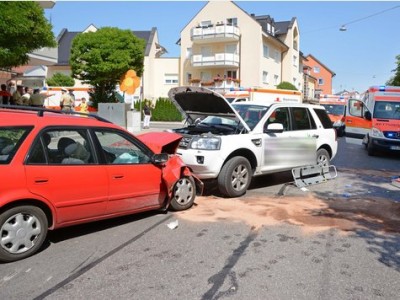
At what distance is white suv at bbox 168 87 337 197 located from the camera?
291 inches

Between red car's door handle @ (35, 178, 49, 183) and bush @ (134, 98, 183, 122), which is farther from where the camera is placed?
bush @ (134, 98, 183, 122)

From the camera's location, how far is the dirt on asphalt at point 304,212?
238 inches

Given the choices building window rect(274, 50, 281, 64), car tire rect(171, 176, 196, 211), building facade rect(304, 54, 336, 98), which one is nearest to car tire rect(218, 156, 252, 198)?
car tire rect(171, 176, 196, 211)

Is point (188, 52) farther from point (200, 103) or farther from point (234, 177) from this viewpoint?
point (234, 177)

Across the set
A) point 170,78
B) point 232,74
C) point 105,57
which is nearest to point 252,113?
point 105,57

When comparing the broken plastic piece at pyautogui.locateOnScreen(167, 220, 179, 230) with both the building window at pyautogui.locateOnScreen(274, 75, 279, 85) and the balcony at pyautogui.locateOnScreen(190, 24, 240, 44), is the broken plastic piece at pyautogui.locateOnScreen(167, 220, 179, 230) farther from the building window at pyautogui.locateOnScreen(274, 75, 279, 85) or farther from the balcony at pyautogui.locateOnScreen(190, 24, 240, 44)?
the building window at pyautogui.locateOnScreen(274, 75, 279, 85)

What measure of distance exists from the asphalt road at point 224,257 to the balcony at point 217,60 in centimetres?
4012

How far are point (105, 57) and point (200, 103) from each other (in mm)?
26781

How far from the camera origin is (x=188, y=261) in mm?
4543

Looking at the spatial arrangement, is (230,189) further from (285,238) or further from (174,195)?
(285,238)

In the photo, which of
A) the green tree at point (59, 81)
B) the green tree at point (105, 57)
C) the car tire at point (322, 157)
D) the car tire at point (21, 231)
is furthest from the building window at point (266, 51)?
the car tire at point (21, 231)

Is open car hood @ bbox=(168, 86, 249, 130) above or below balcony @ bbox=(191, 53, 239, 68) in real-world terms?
below

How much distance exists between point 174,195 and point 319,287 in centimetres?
299

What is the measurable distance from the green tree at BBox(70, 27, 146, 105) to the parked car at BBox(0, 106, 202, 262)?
2675 centimetres
